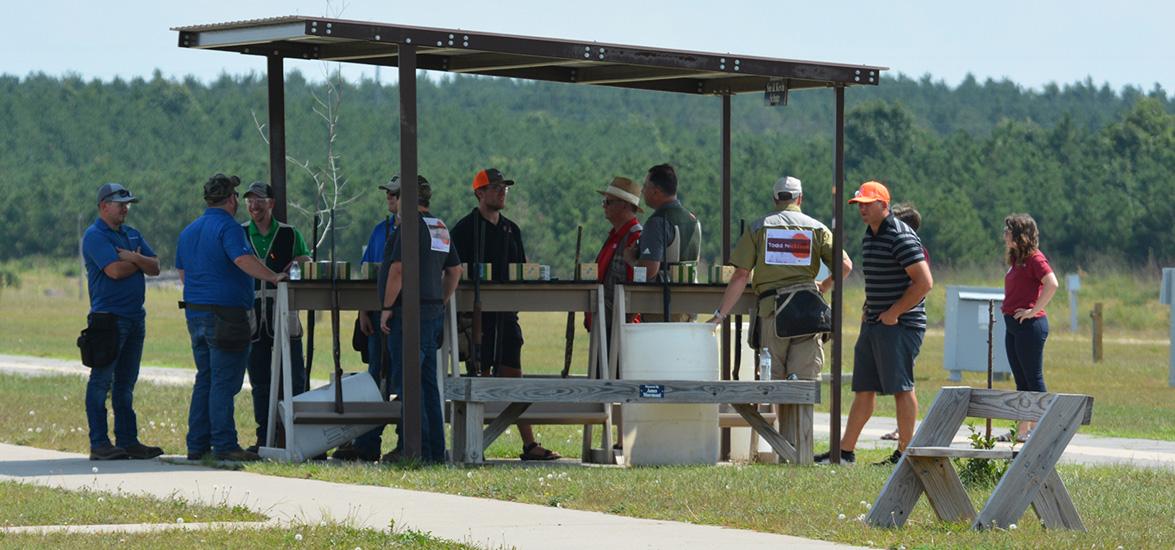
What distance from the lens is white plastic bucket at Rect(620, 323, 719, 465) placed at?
44.8 ft

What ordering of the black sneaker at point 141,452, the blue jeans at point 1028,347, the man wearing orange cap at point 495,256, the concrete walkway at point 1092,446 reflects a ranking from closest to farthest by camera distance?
the black sneaker at point 141,452 → the man wearing orange cap at point 495,256 → the blue jeans at point 1028,347 → the concrete walkway at point 1092,446

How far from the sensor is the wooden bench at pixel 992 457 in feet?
31.8

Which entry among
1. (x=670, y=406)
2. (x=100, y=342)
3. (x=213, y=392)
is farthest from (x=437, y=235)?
(x=100, y=342)

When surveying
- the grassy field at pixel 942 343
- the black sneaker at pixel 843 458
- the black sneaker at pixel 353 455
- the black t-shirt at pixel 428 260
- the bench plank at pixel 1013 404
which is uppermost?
the black t-shirt at pixel 428 260

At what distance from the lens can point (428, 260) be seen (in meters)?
13.3

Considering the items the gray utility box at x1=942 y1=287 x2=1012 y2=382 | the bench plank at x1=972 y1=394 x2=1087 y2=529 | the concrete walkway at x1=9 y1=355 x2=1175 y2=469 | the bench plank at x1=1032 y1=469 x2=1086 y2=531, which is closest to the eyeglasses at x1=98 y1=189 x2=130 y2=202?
the concrete walkway at x1=9 y1=355 x2=1175 y2=469

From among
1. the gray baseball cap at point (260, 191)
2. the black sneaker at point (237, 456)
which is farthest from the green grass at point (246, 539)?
the gray baseball cap at point (260, 191)

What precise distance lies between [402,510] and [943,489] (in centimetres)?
274

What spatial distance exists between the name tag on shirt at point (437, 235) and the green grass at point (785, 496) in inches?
57.9

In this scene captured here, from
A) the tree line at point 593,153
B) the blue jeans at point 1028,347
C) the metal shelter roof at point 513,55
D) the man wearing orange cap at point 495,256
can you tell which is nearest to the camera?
the metal shelter roof at point 513,55

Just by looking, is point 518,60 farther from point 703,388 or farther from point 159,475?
point 159,475

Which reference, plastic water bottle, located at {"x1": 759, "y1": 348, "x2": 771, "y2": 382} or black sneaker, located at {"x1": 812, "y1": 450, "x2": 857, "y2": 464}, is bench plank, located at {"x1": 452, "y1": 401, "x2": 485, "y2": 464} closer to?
plastic water bottle, located at {"x1": 759, "y1": 348, "x2": 771, "y2": 382}

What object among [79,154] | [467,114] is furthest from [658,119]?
[79,154]

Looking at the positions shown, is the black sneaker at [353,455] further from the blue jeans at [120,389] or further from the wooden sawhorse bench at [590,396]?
the blue jeans at [120,389]
